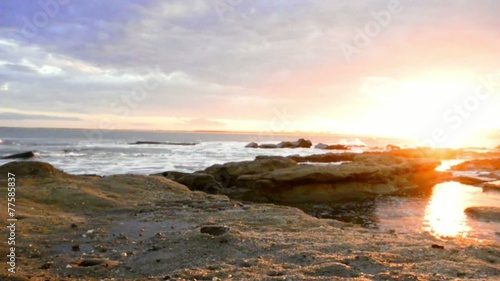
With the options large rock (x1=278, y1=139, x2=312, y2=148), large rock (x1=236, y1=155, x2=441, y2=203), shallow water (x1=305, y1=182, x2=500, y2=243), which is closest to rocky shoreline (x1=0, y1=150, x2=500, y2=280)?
shallow water (x1=305, y1=182, x2=500, y2=243)

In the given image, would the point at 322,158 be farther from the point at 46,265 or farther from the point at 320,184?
the point at 46,265

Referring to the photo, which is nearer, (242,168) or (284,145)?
(242,168)

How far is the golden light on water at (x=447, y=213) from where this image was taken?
14.5 metres

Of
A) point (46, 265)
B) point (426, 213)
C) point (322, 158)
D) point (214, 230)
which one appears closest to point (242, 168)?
point (426, 213)

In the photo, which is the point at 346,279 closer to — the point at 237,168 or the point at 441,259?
the point at 441,259

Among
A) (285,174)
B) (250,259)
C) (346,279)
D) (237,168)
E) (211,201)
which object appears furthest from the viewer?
(237,168)

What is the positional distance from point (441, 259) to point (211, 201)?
9.52 m

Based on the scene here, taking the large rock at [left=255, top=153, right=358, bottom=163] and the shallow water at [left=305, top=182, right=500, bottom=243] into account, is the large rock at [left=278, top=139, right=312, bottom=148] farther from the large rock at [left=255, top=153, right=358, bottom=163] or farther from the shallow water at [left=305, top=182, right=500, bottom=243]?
the shallow water at [left=305, top=182, right=500, bottom=243]

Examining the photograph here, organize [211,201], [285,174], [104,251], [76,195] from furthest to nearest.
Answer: [285,174] → [211,201] → [76,195] → [104,251]

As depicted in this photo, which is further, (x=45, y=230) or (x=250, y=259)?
(x=45, y=230)

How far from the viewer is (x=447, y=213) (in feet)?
61.1

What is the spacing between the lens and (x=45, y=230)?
972cm

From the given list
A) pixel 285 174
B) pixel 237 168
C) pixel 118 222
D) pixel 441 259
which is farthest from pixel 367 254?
pixel 237 168

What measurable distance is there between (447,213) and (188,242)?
14548 mm
